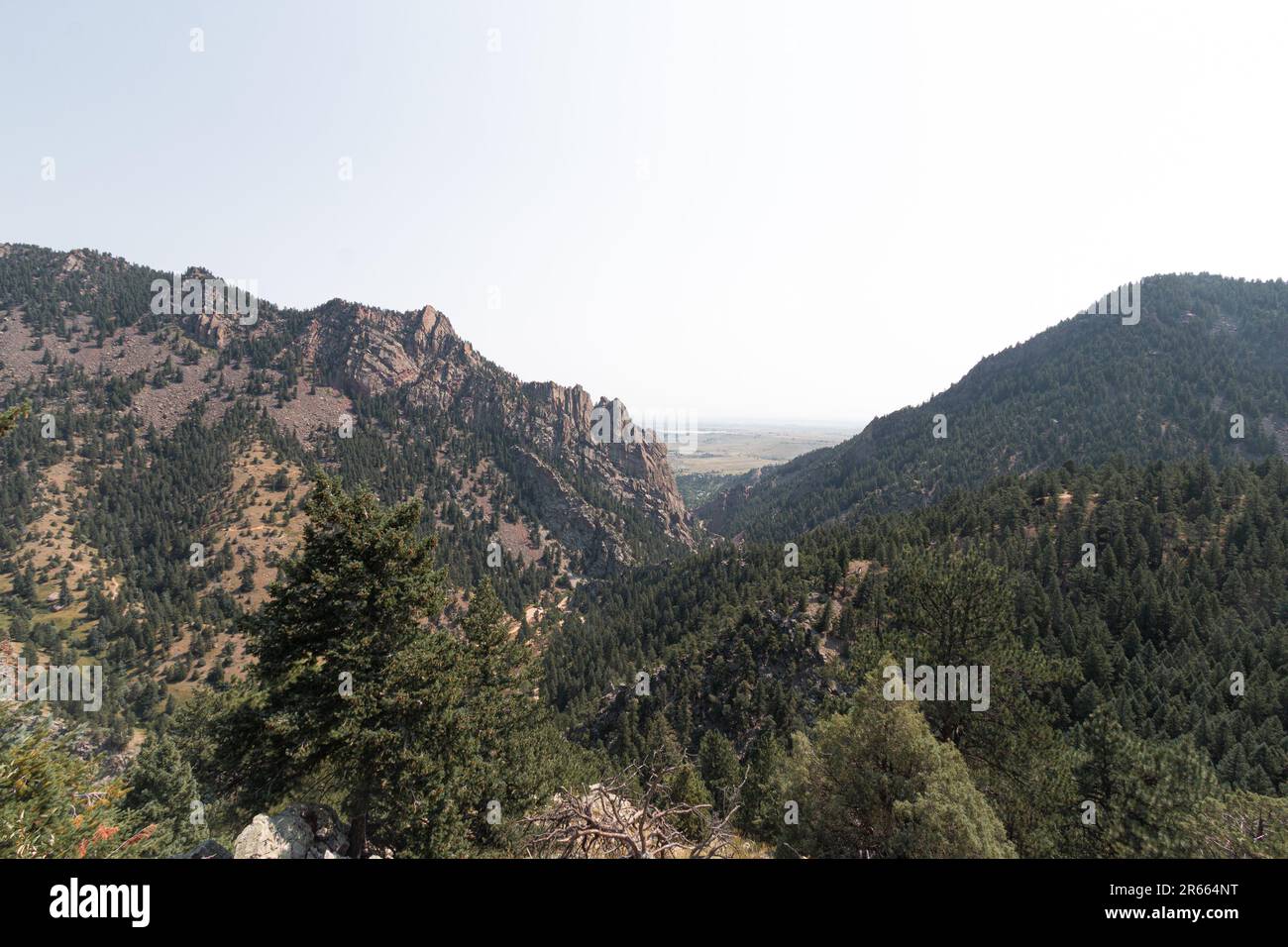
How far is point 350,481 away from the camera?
161 m

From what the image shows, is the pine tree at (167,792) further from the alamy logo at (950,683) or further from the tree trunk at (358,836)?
the alamy logo at (950,683)

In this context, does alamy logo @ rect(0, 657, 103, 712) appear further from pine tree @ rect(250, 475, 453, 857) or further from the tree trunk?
pine tree @ rect(250, 475, 453, 857)

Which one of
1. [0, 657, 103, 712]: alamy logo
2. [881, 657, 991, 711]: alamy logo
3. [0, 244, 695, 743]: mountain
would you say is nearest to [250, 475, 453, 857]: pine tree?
[881, 657, 991, 711]: alamy logo

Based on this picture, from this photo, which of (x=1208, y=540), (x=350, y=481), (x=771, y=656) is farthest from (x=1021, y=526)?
(x=350, y=481)

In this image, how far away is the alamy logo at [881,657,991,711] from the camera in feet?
60.2

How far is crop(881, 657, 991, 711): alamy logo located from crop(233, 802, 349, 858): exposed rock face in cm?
2018

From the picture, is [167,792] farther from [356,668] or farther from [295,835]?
[356,668]

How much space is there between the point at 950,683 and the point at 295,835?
917 inches
